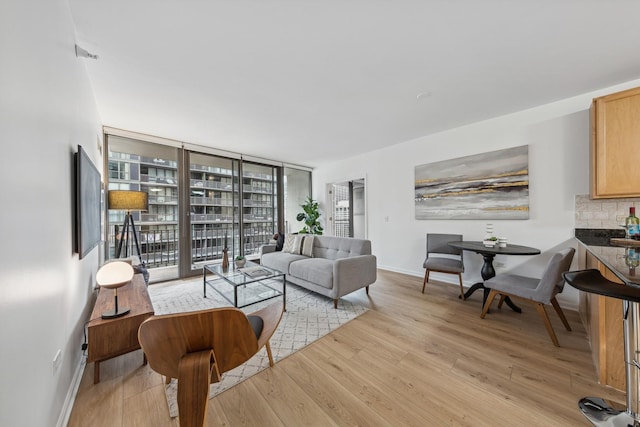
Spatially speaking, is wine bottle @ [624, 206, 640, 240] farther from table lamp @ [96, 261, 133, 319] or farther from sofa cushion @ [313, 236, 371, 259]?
table lamp @ [96, 261, 133, 319]

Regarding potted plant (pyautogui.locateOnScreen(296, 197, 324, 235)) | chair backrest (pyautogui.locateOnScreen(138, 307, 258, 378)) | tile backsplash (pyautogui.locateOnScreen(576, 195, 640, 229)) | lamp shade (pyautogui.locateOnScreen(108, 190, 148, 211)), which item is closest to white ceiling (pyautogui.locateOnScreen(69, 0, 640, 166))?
lamp shade (pyautogui.locateOnScreen(108, 190, 148, 211))

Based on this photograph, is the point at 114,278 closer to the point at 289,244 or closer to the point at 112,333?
the point at 112,333

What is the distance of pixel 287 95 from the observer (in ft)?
8.21

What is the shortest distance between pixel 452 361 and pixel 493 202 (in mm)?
2380

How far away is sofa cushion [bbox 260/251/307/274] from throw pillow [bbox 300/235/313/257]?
0.12m

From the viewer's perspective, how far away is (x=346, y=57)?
1.92 meters

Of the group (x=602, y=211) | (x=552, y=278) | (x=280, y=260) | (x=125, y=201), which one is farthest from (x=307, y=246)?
(x=602, y=211)

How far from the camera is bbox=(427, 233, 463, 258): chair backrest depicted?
332 centimetres

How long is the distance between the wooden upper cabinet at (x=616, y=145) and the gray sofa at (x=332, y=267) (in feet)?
8.28

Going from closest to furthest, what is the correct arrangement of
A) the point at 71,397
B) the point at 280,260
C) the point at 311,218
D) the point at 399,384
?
the point at 71,397, the point at 399,384, the point at 280,260, the point at 311,218

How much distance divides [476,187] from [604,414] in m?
2.63

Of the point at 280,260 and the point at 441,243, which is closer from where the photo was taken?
the point at 441,243

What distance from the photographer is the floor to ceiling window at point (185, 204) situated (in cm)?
365

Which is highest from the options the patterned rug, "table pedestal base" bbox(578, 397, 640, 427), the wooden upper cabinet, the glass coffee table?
the wooden upper cabinet
